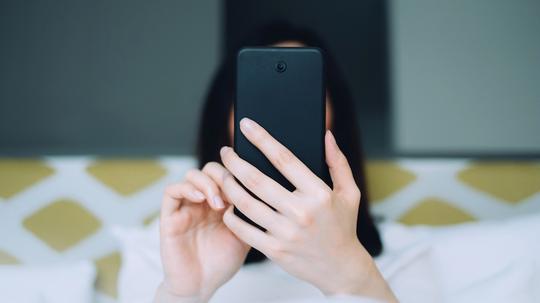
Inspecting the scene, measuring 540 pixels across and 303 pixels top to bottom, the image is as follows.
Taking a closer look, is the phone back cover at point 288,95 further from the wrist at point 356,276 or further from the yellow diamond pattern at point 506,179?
the yellow diamond pattern at point 506,179

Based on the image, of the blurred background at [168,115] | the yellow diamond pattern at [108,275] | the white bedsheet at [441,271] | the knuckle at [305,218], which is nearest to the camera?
the knuckle at [305,218]

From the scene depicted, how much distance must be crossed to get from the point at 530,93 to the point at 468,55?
18cm

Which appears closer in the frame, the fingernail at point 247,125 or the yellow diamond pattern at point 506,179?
the fingernail at point 247,125

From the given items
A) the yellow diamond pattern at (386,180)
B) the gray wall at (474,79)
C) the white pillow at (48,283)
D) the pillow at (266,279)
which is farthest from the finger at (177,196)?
the gray wall at (474,79)

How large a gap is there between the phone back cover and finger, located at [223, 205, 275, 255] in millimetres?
70

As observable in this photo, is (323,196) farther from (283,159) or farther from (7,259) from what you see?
(7,259)

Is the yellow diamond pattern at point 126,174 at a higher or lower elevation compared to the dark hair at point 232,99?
lower

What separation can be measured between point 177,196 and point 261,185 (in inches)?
5.1

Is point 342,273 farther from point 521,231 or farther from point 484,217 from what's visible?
point 484,217

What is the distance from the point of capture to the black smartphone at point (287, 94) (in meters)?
0.51

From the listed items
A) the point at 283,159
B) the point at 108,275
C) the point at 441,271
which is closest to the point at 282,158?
the point at 283,159

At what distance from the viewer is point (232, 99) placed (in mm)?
888

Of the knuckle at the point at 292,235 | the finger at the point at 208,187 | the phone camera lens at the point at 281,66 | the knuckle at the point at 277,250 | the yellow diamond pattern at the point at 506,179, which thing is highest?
the phone camera lens at the point at 281,66

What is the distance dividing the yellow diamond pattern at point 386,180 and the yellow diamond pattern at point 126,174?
0.48 m
